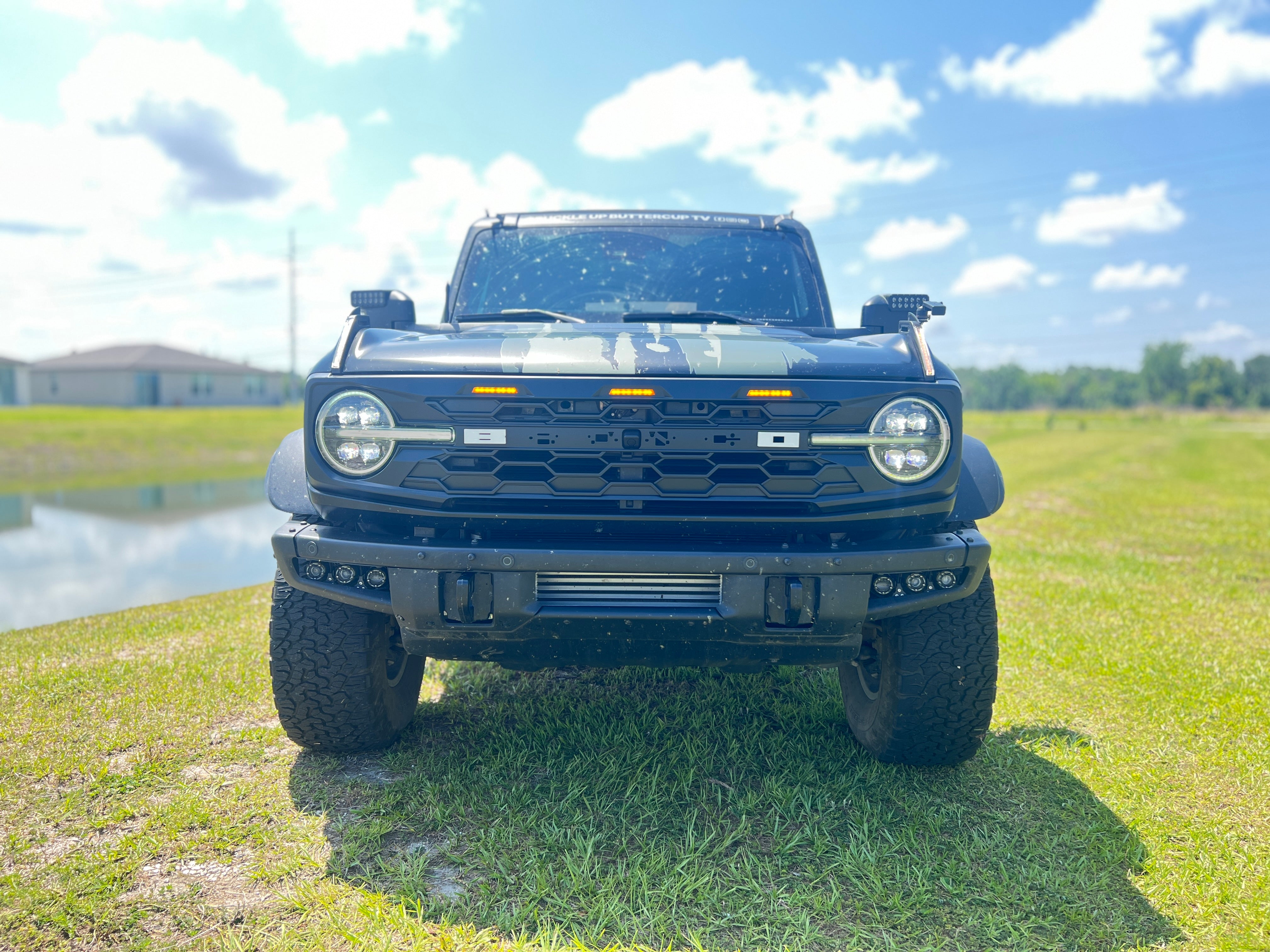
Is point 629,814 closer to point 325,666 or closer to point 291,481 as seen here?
point 325,666

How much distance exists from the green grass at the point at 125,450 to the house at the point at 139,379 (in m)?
23.8

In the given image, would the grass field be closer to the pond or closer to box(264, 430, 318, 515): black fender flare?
box(264, 430, 318, 515): black fender flare

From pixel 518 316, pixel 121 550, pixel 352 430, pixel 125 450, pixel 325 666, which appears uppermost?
pixel 518 316

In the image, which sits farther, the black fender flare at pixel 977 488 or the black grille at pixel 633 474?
the black fender flare at pixel 977 488

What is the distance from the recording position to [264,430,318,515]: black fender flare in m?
2.94

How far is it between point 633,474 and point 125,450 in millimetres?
24597

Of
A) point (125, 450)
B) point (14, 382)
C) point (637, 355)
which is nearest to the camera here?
point (637, 355)

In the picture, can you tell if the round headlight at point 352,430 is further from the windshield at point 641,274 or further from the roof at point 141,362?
the roof at point 141,362

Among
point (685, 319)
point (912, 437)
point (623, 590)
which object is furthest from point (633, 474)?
point (685, 319)

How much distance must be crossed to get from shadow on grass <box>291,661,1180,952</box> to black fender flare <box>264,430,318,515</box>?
1.00m

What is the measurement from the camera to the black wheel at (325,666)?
3.11 metres

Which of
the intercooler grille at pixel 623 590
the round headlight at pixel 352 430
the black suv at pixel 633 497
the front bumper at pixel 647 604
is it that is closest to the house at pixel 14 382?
the round headlight at pixel 352 430

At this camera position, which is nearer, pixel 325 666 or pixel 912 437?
pixel 912 437

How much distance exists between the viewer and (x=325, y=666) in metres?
3.11
